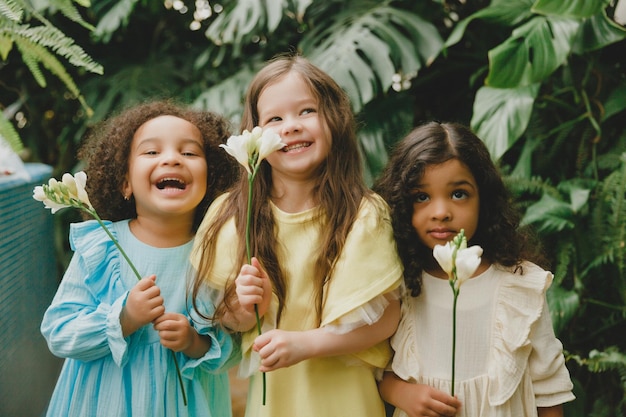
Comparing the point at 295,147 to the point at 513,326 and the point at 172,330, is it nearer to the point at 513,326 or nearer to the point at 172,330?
the point at 172,330

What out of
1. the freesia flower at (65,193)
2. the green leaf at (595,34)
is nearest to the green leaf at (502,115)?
the green leaf at (595,34)

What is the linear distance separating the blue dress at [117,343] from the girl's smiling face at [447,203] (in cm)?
57

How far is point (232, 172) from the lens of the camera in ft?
6.20

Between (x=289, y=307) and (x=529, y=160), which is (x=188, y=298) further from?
(x=529, y=160)

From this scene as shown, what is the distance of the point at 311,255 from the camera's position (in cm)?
154

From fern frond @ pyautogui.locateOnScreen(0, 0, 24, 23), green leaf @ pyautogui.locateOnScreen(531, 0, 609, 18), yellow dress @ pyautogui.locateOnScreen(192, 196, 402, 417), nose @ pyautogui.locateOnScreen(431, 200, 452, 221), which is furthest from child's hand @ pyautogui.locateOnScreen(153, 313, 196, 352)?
green leaf @ pyautogui.locateOnScreen(531, 0, 609, 18)

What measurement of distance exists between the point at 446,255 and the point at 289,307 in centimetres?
48

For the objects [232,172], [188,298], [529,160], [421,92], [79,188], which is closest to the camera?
[79,188]

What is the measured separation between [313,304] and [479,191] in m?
0.50

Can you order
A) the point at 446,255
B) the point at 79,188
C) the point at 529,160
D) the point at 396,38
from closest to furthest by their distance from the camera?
the point at 446,255, the point at 79,188, the point at 529,160, the point at 396,38

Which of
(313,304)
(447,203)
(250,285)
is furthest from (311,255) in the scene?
(447,203)

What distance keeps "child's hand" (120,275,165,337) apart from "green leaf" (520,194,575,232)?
147 centimetres

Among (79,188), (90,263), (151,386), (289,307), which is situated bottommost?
(151,386)

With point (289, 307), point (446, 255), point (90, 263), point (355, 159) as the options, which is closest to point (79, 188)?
point (90, 263)
